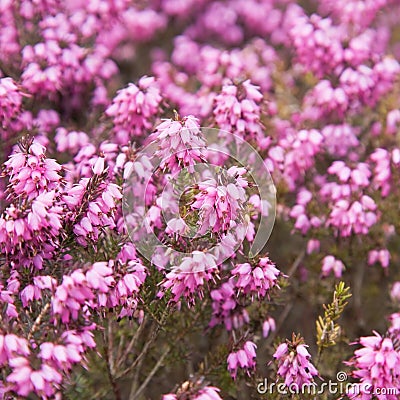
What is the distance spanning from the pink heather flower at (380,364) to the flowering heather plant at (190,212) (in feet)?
0.03

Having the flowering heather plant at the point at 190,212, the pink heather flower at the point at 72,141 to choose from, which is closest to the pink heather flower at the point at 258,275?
the flowering heather plant at the point at 190,212

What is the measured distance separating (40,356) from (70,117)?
9.90ft

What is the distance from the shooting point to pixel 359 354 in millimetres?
3189

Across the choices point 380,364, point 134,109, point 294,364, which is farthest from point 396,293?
point 134,109

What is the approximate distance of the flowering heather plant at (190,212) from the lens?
306 cm

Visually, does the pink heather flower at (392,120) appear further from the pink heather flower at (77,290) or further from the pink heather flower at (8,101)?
the pink heather flower at (77,290)

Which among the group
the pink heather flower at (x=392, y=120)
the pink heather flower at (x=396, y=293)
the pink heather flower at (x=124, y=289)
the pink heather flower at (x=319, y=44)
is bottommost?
the pink heather flower at (x=396, y=293)

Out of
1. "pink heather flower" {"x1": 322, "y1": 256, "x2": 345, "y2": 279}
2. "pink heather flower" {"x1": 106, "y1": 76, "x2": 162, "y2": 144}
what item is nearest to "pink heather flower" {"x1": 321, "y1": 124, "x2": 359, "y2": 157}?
"pink heather flower" {"x1": 322, "y1": 256, "x2": 345, "y2": 279}

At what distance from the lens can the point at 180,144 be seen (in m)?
3.28

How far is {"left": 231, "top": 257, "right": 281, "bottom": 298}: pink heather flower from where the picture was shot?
328 centimetres

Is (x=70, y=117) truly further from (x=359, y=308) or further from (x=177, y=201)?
(x=359, y=308)

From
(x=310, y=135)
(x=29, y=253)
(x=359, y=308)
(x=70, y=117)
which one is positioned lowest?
(x=359, y=308)

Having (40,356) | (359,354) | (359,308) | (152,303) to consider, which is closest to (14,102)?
(152,303)

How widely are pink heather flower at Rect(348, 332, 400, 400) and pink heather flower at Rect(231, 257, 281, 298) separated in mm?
534
